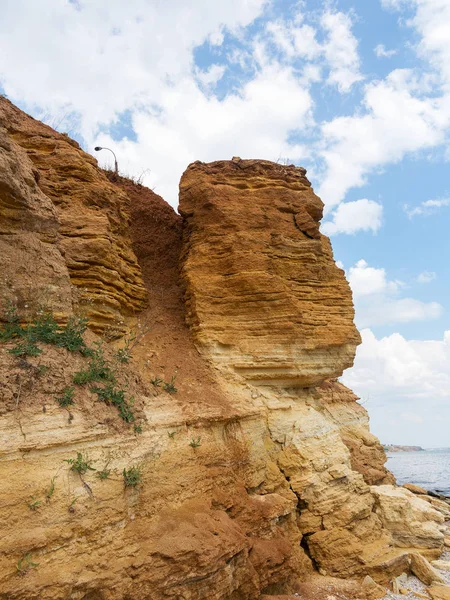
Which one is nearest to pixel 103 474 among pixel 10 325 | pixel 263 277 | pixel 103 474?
pixel 103 474

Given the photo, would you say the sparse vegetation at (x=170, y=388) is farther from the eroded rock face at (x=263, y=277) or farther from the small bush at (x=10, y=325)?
the small bush at (x=10, y=325)

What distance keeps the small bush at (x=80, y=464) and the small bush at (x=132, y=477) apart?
51 cm

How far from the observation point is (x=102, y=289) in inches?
344

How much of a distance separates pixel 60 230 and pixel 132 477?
16.7 feet

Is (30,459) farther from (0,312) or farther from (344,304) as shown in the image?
(344,304)

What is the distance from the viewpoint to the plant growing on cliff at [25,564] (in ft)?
15.1

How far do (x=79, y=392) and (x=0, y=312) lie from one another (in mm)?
1862

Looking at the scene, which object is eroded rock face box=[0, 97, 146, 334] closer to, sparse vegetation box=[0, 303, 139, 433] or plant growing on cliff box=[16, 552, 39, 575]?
sparse vegetation box=[0, 303, 139, 433]

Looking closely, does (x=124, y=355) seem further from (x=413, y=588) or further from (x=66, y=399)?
(x=413, y=588)

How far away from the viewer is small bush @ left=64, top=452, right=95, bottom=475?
17.7 feet

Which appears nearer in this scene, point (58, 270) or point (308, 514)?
point (58, 270)

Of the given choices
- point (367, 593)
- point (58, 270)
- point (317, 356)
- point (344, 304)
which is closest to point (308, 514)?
point (367, 593)

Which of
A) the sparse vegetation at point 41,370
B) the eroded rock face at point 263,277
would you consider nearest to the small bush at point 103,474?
the sparse vegetation at point 41,370

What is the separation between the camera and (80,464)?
5.44 metres
